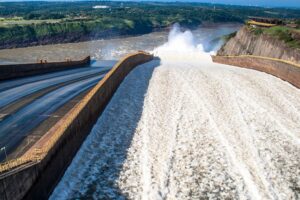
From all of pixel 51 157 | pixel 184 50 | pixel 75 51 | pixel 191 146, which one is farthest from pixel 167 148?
pixel 75 51

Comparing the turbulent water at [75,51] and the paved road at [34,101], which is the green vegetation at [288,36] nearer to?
the paved road at [34,101]

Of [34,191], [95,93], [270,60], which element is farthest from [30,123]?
[270,60]

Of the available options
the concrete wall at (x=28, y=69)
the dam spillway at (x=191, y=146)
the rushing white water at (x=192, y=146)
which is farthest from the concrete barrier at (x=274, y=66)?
the concrete wall at (x=28, y=69)

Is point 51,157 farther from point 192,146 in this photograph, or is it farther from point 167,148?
point 192,146

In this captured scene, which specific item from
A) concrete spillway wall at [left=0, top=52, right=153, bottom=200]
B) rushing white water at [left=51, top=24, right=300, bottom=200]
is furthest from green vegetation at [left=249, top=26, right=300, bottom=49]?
concrete spillway wall at [left=0, top=52, right=153, bottom=200]

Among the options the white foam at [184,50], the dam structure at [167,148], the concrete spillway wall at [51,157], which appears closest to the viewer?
the concrete spillway wall at [51,157]
